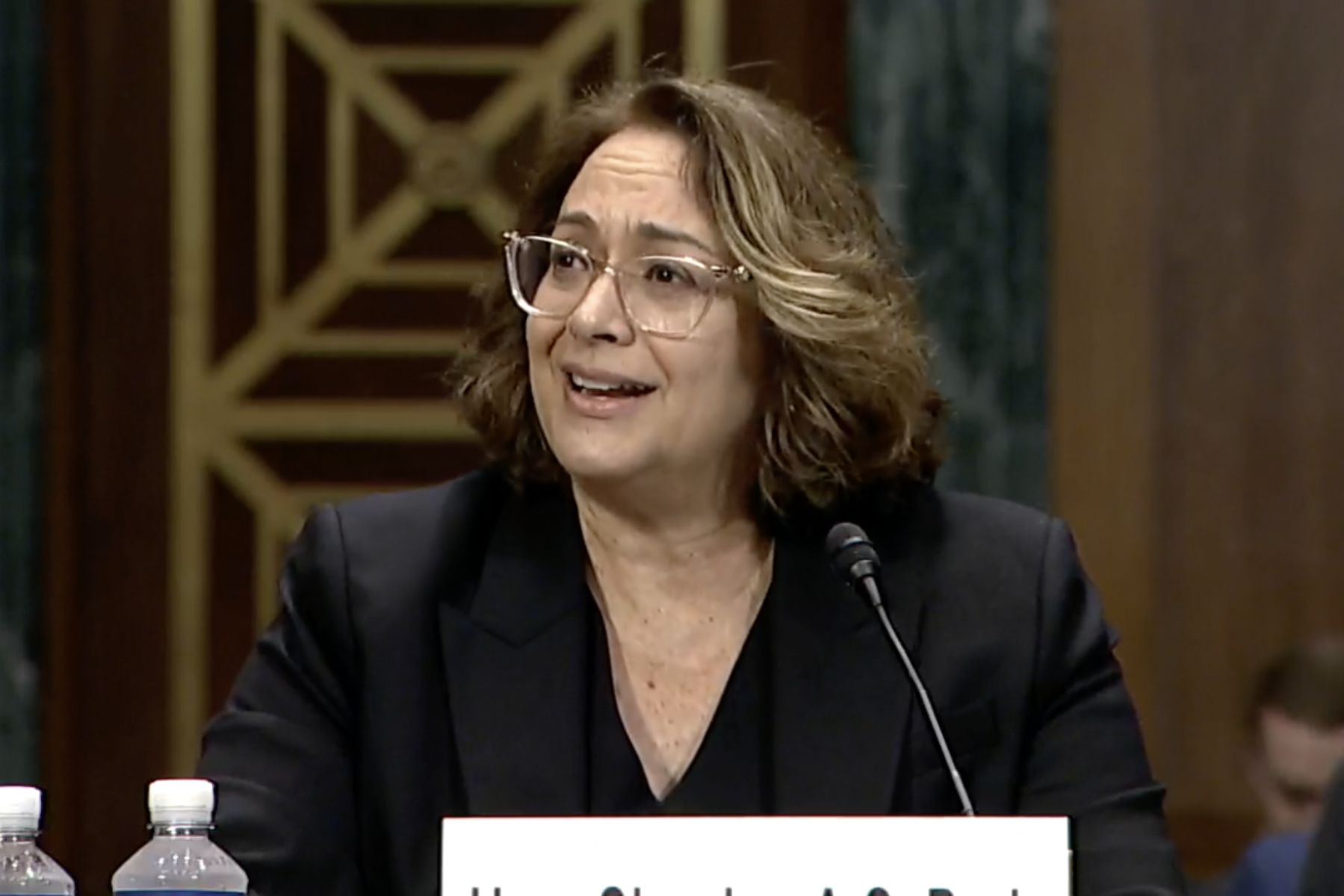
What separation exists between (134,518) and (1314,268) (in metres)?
2.09

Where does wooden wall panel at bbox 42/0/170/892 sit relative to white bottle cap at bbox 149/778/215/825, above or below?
above

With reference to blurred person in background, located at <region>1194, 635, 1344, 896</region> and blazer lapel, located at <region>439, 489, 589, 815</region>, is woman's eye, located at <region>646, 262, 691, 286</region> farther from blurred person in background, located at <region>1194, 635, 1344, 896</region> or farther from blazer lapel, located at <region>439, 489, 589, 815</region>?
blurred person in background, located at <region>1194, 635, 1344, 896</region>

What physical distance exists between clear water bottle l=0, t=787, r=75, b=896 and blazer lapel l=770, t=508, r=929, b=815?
2.67 ft

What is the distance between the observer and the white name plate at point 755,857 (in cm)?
188

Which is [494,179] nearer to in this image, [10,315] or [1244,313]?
[10,315]

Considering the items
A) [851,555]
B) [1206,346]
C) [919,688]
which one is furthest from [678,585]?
[1206,346]

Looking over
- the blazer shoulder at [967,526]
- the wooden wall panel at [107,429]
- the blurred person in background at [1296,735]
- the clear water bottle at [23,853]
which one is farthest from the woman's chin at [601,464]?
the wooden wall panel at [107,429]

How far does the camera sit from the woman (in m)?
2.53

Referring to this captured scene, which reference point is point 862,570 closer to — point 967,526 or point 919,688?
point 919,688

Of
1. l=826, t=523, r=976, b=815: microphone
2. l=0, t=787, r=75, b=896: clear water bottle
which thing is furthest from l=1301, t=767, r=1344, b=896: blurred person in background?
l=0, t=787, r=75, b=896: clear water bottle

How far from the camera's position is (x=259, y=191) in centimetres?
449

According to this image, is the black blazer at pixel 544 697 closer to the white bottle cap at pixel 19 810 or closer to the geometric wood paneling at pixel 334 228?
the white bottle cap at pixel 19 810

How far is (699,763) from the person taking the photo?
2.59m

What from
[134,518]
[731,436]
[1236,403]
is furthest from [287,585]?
[1236,403]
